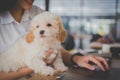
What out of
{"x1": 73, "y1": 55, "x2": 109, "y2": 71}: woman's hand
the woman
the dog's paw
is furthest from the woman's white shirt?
{"x1": 73, "y1": 55, "x2": 109, "y2": 71}: woman's hand

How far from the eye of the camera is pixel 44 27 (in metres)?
0.71

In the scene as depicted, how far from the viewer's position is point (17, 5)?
78cm

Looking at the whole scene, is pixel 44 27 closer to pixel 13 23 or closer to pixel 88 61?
pixel 13 23

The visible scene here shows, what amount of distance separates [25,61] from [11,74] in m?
0.06

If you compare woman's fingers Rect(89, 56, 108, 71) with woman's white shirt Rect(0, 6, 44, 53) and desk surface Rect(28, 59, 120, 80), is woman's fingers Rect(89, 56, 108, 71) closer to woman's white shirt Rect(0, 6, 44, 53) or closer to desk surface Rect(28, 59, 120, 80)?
desk surface Rect(28, 59, 120, 80)

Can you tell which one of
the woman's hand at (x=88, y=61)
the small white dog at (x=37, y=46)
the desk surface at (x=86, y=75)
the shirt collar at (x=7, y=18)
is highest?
the shirt collar at (x=7, y=18)

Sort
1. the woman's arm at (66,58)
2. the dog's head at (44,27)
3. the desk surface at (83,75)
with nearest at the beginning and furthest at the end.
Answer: the dog's head at (44,27) < the desk surface at (83,75) < the woman's arm at (66,58)

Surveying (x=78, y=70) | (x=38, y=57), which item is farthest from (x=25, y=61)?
(x=78, y=70)

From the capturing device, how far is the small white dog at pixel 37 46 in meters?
0.71

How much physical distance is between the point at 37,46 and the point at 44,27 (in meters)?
0.06

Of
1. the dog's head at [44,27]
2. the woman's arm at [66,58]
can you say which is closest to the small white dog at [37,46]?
the dog's head at [44,27]

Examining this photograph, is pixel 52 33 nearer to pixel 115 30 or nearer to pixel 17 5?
pixel 17 5

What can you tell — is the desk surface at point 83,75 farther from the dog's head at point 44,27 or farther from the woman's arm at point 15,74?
the dog's head at point 44,27

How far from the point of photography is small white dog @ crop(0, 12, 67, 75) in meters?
0.71
